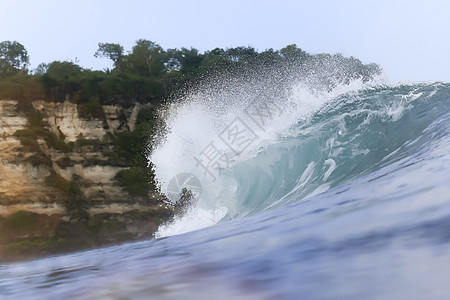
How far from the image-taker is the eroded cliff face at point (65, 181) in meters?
18.2

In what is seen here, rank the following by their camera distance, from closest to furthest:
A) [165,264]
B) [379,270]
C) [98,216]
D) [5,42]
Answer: [379,270]
[165,264]
[98,216]
[5,42]

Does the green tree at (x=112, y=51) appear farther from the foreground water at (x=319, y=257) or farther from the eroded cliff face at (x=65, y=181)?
the foreground water at (x=319, y=257)

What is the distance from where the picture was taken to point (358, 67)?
2212 centimetres

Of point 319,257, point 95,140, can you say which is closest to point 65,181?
point 95,140

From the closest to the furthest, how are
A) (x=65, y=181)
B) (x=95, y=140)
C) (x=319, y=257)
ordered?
(x=319, y=257) < (x=65, y=181) < (x=95, y=140)

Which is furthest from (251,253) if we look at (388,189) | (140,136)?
(140,136)

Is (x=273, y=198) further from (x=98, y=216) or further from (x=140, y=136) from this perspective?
(x=140, y=136)

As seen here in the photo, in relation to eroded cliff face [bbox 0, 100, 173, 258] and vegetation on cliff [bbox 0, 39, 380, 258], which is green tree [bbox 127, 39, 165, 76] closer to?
vegetation on cliff [bbox 0, 39, 380, 258]

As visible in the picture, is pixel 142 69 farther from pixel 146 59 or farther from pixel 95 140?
pixel 95 140

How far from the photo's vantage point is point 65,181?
19.1m

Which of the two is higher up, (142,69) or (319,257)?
(142,69)

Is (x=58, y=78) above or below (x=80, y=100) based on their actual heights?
above

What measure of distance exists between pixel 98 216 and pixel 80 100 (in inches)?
207

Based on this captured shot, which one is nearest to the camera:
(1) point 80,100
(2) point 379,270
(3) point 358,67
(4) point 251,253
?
(2) point 379,270
